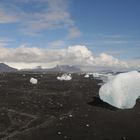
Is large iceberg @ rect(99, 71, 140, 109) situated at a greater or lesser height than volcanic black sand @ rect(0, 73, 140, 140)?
greater

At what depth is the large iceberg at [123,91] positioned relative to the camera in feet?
72.4

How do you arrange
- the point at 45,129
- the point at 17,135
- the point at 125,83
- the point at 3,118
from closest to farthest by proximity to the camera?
the point at 17,135 → the point at 45,129 → the point at 3,118 → the point at 125,83

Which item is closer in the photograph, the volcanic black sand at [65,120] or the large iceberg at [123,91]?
the volcanic black sand at [65,120]

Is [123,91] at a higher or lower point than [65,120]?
higher

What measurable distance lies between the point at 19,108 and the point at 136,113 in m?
7.64

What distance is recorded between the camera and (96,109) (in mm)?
21922

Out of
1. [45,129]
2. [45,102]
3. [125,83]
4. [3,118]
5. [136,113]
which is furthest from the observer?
[45,102]

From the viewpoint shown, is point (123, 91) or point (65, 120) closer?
point (65, 120)

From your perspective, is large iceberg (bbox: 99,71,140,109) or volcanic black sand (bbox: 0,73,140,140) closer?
volcanic black sand (bbox: 0,73,140,140)

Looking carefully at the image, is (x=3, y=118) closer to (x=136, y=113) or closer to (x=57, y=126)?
(x=57, y=126)

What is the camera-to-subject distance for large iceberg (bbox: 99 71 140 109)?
22.1 m

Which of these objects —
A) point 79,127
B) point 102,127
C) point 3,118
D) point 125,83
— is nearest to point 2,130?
point 3,118

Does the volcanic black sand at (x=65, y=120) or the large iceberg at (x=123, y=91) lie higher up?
the large iceberg at (x=123, y=91)

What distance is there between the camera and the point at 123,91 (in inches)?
879
